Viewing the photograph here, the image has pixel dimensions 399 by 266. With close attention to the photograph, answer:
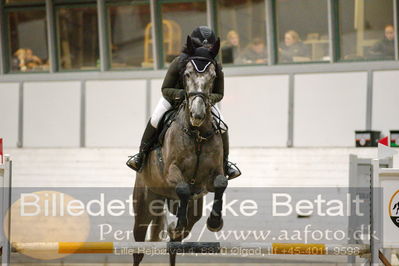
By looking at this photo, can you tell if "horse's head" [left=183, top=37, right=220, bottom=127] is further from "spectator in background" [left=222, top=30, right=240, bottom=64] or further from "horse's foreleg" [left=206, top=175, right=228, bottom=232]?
"spectator in background" [left=222, top=30, right=240, bottom=64]

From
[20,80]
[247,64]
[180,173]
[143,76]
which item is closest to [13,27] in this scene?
[20,80]

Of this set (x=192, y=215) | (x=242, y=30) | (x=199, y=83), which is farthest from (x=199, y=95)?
(x=242, y=30)

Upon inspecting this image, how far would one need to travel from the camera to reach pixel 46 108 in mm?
11750

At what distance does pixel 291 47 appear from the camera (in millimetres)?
→ 10812

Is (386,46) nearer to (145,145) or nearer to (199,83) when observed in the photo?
(145,145)

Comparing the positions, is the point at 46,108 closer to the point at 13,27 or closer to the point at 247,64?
the point at 13,27

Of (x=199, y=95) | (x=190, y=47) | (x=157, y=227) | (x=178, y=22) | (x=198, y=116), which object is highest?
(x=178, y=22)

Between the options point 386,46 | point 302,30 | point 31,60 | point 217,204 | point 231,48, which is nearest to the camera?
point 217,204

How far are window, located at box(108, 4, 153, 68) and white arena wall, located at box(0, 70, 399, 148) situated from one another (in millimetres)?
371

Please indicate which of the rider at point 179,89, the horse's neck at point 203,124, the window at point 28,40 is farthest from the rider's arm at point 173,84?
the window at point 28,40

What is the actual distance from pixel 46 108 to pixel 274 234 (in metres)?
3.83

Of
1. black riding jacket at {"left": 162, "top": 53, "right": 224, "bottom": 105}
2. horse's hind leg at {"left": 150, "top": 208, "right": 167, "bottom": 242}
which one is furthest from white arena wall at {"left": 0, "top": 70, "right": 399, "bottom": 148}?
black riding jacket at {"left": 162, "top": 53, "right": 224, "bottom": 105}

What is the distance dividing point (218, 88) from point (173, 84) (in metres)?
0.39

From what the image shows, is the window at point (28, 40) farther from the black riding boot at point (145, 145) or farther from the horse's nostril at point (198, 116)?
the horse's nostril at point (198, 116)
